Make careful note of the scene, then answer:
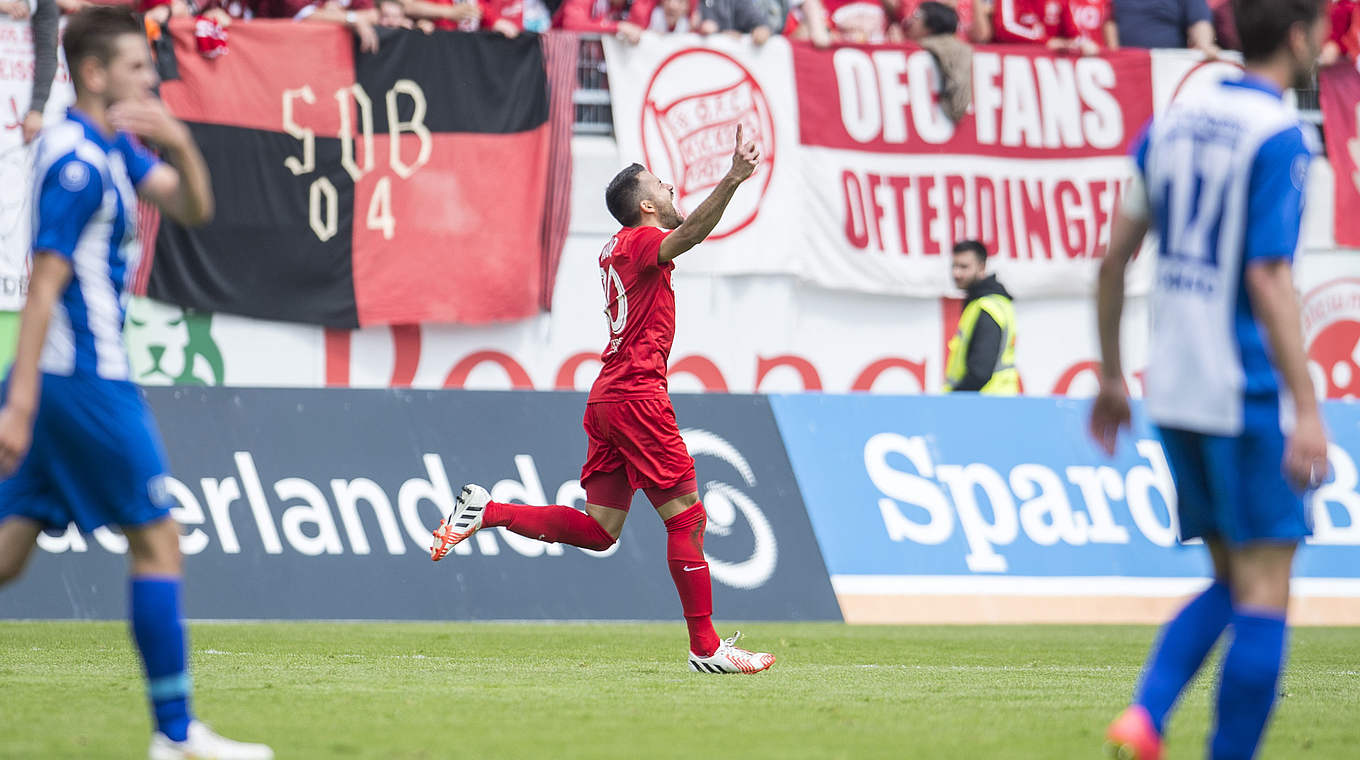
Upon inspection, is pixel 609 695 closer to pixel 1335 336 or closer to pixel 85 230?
pixel 85 230

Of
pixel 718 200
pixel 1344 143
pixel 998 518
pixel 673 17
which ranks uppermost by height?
pixel 718 200

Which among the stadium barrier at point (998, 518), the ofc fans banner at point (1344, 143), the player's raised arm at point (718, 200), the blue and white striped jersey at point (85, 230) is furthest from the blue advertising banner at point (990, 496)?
the blue and white striped jersey at point (85, 230)

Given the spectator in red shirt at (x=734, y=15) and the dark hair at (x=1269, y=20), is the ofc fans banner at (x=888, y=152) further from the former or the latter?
the dark hair at (x=1269, y=20)

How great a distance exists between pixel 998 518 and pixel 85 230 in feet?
27.2

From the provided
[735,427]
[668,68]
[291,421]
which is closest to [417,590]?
[291,421]

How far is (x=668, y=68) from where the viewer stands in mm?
15289

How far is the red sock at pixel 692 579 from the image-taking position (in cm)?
792

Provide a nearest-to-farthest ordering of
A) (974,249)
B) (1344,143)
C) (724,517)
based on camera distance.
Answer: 1. (724,517)
2. (974,249)
3. (1344,143)

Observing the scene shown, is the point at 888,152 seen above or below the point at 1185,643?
below

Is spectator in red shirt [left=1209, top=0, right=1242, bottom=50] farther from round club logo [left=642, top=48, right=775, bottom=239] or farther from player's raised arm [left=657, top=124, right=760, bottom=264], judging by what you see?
player's raised arm [left=657, top=124, right=760, bottom=264]

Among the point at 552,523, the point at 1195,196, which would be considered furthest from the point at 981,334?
the point at 1195,196

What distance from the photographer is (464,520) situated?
861 centimetres

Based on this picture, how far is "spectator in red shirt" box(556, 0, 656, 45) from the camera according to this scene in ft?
50.5

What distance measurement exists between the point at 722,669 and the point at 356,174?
790 centimetres
